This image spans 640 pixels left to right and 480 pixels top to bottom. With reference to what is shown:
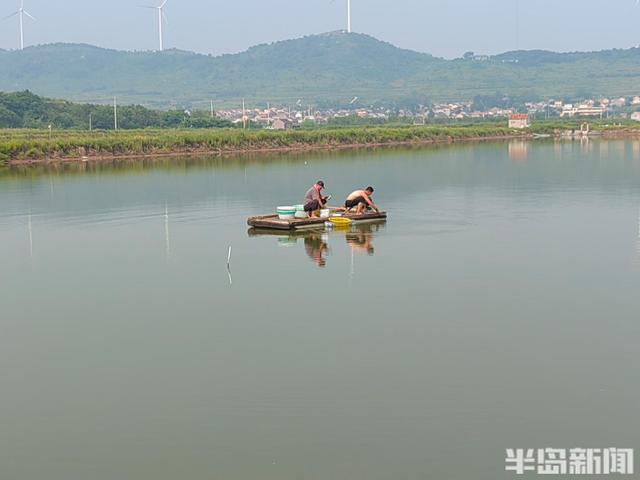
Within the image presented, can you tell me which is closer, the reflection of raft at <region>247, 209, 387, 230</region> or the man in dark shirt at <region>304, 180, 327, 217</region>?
the reflection of raft at <region>247, 209, 387, 230</region>

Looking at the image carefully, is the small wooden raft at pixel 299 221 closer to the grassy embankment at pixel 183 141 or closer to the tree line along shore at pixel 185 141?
the tree line along shore at pixel 185 141

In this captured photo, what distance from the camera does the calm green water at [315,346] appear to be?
702cm

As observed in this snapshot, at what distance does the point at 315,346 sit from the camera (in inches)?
376

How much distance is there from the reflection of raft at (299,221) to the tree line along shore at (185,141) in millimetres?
30123

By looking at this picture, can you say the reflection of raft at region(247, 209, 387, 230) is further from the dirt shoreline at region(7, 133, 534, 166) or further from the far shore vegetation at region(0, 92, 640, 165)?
the far shore vegetation at region(0, 92, 640, 165)

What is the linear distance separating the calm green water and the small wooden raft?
0.34 meters

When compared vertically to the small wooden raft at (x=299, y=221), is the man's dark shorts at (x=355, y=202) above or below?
above

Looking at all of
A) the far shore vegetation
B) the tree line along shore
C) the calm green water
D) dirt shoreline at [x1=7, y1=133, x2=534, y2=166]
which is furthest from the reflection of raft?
the tree line along shore

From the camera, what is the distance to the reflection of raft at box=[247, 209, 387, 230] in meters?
17.8

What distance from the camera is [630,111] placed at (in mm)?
175625

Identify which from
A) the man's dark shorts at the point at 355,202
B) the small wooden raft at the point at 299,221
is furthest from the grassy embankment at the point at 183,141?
the man's dark shorts at the point at 355,202

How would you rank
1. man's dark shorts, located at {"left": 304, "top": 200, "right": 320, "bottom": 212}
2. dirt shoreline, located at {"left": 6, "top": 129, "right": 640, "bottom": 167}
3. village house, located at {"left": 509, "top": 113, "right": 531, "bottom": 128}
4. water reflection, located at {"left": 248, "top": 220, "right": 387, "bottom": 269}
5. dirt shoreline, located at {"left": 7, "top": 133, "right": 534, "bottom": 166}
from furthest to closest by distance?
village house, located at {"left": 509, "top": 113, "right": 531, "bottom": 128}
dirt shoreline, located at {"left": 6, "top": 129, "right": 640, "bottom": 167}
dirt shoreline, located at {"left": 7, "top": 133, "right": 534, "bottom": 166}
man's dark shorts, located at {"left": 304, "top": 200, "right": 320, "bottom": 212}
water reflection, located at {"left": 248, "top": 220, "right": 387, "bottom": 269}

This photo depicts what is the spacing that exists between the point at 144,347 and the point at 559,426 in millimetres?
4364

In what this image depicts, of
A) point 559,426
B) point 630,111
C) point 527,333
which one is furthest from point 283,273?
point 630,111
